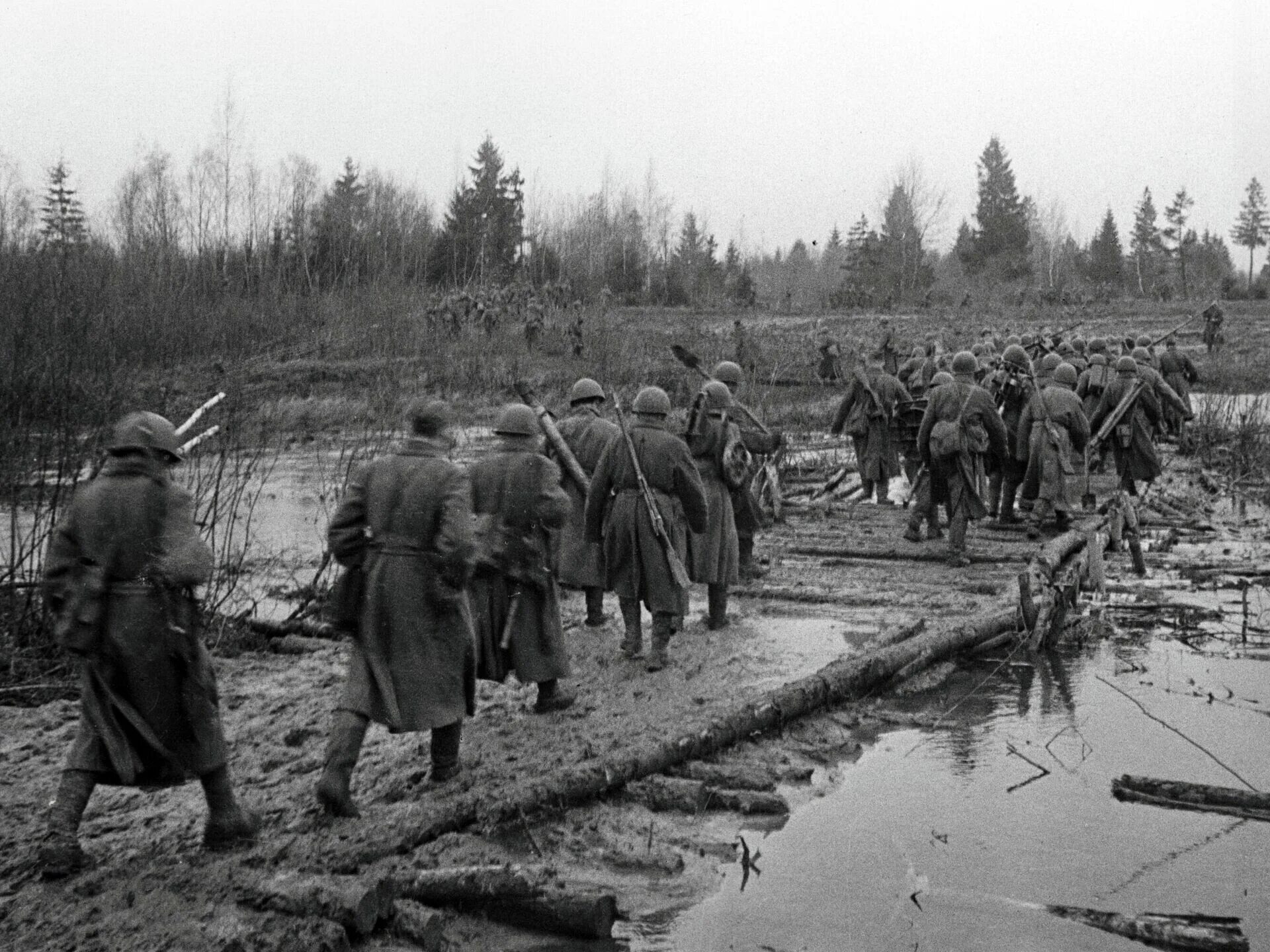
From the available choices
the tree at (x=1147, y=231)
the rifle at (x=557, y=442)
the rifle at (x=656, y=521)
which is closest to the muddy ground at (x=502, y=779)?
the rifle at (x=656, y=521)

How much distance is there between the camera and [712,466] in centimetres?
1107

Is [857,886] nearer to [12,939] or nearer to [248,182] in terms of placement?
[12,939]

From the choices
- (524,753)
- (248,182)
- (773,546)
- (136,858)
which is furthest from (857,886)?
(248,182)

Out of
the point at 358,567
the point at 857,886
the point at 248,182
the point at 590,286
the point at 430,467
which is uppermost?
the point at 248,182

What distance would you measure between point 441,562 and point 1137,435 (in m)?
13.5

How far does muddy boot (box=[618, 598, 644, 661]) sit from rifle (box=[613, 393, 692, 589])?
371 mm

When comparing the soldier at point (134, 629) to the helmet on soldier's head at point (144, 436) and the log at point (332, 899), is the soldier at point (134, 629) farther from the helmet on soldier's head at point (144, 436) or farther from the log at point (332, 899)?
the log at point (332, 899)

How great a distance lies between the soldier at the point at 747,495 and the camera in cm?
1206

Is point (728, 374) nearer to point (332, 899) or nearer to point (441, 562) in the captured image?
point (441, 562)

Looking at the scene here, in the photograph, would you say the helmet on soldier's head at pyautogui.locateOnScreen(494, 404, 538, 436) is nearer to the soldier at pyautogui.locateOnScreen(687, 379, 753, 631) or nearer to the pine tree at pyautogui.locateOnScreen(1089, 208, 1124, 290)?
the soldier at pyautogui.locateOnScreen(687, 379, 753, 631)

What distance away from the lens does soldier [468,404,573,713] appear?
8.09m

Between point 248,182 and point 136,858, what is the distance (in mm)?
55373

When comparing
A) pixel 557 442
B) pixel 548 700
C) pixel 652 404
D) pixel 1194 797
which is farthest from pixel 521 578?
pixel 1194 797

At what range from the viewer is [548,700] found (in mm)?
8367
